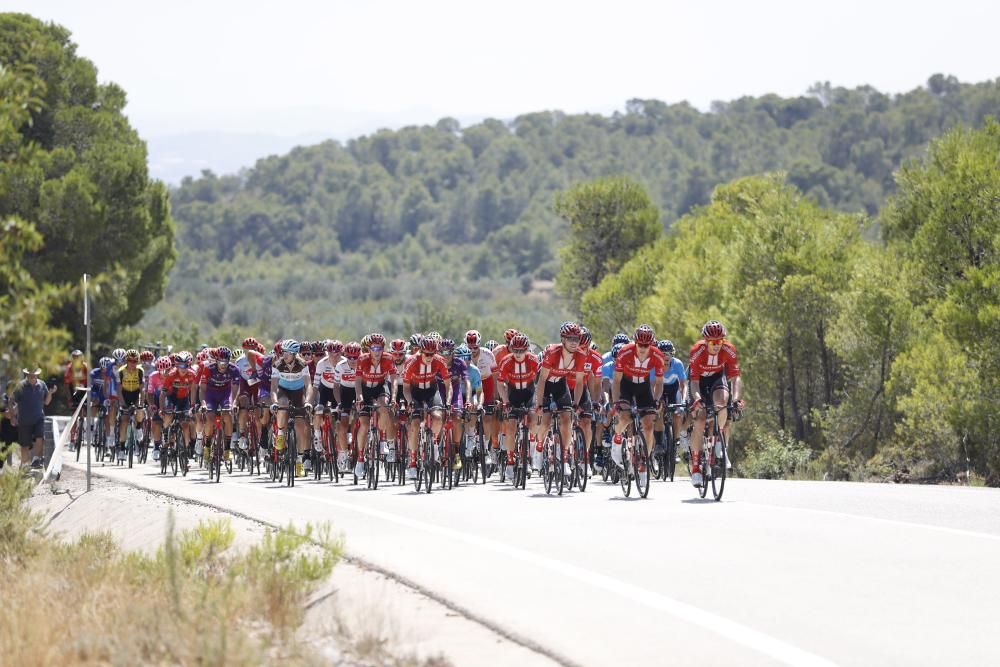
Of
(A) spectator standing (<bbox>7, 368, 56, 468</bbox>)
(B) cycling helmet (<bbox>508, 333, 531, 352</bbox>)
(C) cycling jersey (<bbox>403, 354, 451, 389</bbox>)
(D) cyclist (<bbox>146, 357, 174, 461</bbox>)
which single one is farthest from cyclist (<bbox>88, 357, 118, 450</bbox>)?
(B) cycling helmet (<bbox>508, 333, 531, 352</bbox>)

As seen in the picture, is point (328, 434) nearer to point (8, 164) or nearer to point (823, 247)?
point (8, 164)

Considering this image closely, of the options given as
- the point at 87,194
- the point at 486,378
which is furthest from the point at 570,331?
the point at 87,194

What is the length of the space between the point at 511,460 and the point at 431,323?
9410 cm

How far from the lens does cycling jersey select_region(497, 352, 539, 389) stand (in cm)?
2103

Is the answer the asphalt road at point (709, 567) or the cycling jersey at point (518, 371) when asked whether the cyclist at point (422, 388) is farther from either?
the asphalt road at point (709, 567)

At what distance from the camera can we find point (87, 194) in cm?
4791

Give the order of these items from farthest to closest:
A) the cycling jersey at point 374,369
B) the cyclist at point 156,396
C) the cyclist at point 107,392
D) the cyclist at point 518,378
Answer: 1. the cyclist at point 107,392
2. the cyclist at point 156,396
3. the cycling jersey at point 374,369
4. the cyclist at point 518,378

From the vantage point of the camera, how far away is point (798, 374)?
54656 mm

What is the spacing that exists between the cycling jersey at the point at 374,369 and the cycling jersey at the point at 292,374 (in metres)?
2.64

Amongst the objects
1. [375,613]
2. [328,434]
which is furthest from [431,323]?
[375,613]

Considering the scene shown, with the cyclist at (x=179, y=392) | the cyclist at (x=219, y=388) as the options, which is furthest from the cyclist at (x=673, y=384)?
the cyclist at (x=179, y=392)

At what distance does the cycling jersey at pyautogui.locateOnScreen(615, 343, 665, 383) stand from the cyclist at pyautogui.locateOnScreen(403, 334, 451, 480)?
8.98ft

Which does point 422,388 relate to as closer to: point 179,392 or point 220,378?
point 220,378

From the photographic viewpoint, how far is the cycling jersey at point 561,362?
65.2ft
